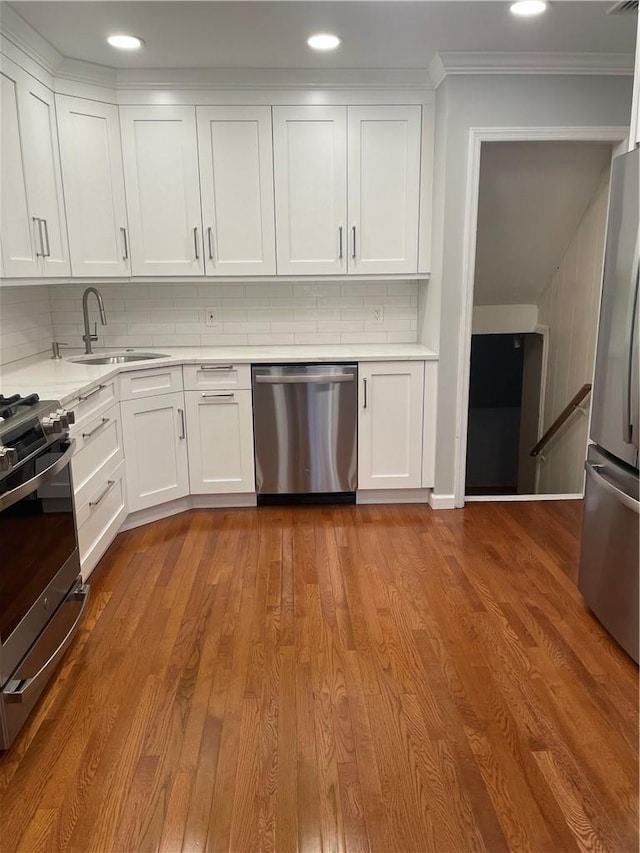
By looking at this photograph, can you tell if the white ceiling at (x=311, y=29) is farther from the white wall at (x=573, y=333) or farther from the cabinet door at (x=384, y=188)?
the white wall at (x=573, y=333)

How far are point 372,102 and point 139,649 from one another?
3.14 m

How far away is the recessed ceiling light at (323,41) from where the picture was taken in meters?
3.01

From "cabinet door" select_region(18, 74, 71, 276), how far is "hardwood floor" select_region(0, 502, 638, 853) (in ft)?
5.41

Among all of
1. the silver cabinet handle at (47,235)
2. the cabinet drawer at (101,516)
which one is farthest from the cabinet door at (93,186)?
the cabinet drawer at (101,516)

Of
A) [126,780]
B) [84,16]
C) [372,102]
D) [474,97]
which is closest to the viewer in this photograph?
[126,780]

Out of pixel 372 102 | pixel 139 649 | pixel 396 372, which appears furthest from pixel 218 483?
pixel 372 102

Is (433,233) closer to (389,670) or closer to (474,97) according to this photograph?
(474,97)

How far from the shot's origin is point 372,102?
3.61m

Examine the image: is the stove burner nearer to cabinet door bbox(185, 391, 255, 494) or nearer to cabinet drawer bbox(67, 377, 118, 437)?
cabinet drawer bbox(67, 377, 118, 437)

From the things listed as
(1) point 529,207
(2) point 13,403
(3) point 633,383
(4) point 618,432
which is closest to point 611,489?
(4) point 618,432

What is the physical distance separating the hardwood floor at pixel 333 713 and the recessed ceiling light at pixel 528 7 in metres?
2.49

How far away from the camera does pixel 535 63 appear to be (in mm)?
3258

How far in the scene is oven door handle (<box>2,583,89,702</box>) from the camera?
6.10ft

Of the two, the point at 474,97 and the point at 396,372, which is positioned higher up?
the point at 474,97
